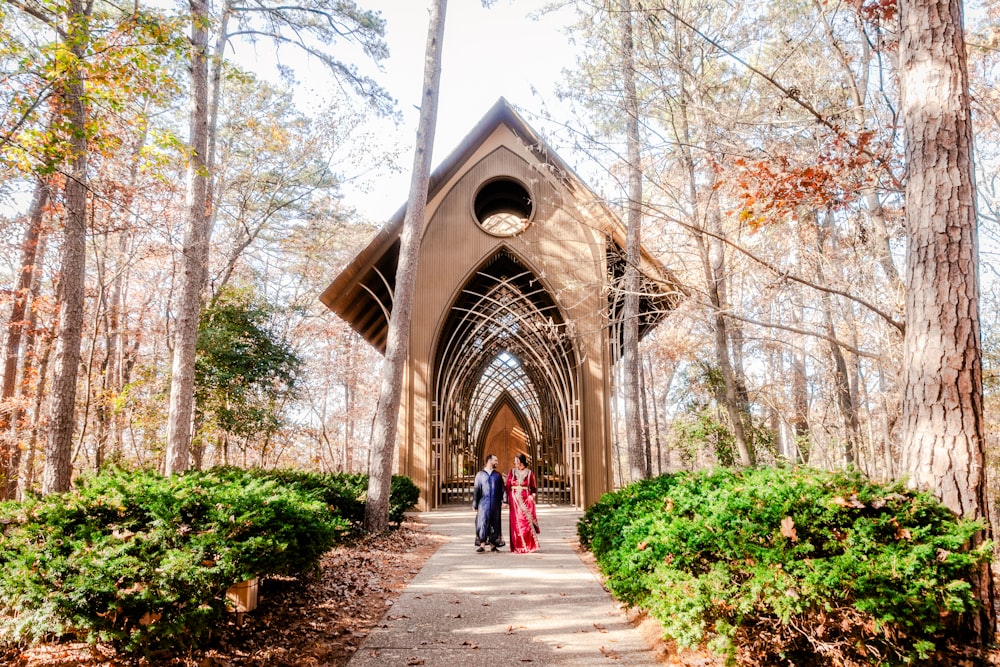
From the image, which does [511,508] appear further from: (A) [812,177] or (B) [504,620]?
(A) [812,177]

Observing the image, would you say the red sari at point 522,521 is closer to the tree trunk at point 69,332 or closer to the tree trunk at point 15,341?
the tree trunk at point 69,332

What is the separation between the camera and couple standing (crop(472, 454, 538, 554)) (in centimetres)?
802

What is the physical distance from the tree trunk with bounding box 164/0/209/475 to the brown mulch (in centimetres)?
293

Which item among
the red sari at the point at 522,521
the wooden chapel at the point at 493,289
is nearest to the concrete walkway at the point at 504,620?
the red sari at the point at 522,521

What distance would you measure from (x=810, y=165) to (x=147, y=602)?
6.76 m

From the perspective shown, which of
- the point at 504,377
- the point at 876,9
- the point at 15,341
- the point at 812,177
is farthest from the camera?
the point at 504,377

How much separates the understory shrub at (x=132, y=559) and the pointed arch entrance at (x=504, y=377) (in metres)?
7.15

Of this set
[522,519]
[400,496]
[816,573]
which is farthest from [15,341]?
[816,573]

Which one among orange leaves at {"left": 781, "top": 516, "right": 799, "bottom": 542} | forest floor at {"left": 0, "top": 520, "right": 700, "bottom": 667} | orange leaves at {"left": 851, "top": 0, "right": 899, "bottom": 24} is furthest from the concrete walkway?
orange leaves at {"left": 851, "top": 0, "right": 899, "bottom": 24}

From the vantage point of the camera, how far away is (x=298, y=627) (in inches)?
169

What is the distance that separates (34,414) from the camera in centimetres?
1354

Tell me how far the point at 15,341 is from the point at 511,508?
1271cm

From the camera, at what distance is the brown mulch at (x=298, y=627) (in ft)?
11.4

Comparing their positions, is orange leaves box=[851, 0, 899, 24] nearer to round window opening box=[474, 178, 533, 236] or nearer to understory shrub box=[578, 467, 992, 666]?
understory shrub box=[578, 467, 992, 666]
